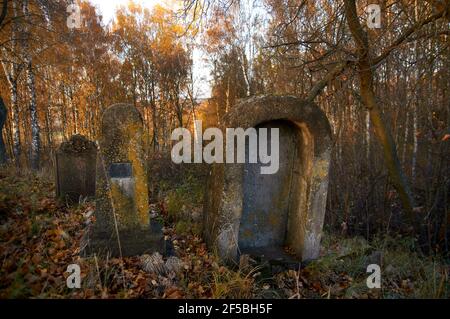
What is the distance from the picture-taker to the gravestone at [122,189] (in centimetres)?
307

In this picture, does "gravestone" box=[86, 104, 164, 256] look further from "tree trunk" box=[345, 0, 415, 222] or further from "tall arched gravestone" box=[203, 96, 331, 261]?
"tree trunk" box=[345, 0, 415, 222]

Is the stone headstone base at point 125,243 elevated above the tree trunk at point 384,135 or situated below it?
below

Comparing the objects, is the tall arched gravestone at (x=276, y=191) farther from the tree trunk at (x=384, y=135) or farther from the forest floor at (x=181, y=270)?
the tree trunk at (x=384, y=135)

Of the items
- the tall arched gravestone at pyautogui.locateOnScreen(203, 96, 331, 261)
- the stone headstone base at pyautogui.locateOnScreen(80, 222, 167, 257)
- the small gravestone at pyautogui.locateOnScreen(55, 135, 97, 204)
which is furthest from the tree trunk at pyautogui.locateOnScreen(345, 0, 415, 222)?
the small gravestone at pyautogui.locateOnScreen(55, 135, 97, 204)

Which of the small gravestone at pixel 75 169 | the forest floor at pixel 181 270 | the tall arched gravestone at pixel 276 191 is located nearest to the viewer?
the forest floor at pixel 181 270

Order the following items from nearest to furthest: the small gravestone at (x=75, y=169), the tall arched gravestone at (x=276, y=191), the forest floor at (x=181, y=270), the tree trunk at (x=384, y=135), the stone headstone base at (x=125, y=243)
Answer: the forest floor at (x=181, y=270)
the stone headstone base at (x=125, y=243)
the tall arched gravestone at (x=276, y=191)
the tree trunk at (x=384, y=135)
the small gravestone at (x=75, y=169)

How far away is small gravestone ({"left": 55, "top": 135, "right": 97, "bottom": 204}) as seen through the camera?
5.04m

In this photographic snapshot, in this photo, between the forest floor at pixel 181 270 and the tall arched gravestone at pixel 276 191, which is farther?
the tall arched gravestone at pixel 276 191

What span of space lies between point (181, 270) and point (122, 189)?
1.19m

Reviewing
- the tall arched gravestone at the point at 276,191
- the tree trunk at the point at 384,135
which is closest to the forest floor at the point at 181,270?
the tall arched gravestone at the point at 276,191

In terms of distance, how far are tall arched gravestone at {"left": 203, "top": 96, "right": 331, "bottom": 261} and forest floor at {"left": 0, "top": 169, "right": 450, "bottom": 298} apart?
1.16 ft

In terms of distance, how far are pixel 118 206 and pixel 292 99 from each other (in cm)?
256

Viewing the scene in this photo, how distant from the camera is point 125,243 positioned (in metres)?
3.13

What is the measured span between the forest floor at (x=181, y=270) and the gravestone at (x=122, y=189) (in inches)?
9.7
